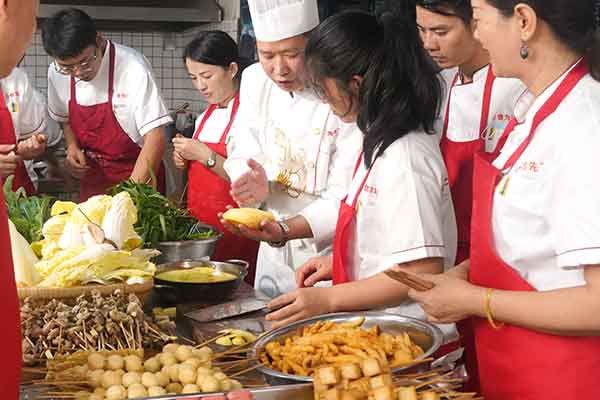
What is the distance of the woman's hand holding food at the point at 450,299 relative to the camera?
186 centimetres

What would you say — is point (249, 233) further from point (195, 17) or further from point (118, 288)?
point (195, 17)

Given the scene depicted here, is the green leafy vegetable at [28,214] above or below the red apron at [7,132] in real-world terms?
below

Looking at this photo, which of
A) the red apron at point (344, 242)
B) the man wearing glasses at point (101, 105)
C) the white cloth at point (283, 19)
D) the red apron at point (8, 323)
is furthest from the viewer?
the man wearing glasses at point (101, 105)

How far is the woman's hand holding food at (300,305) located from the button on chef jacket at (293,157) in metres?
0.77

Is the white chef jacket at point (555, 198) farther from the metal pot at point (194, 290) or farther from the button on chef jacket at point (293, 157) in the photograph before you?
the button on chef jacket at point (293, 157)

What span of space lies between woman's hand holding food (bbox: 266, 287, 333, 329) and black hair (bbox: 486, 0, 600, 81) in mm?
893

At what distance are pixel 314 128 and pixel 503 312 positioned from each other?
1647 mm

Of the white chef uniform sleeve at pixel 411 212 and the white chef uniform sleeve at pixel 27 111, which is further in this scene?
the white chef uniform sleeve at pixel 27 111

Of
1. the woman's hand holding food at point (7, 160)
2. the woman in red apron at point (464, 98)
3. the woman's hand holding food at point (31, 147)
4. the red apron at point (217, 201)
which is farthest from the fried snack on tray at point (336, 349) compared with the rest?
the woman's hand holding food at point (31, 147)

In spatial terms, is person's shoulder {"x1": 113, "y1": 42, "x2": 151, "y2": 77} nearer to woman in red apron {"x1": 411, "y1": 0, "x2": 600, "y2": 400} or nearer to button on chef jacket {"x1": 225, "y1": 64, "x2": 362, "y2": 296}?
button on chef jacket {"x1": 225, "y1": 64, "x2": 362, "y2": 296}

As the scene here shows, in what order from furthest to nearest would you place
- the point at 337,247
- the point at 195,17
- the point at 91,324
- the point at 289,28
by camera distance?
the point at 195,17, the point at 289,28, the point at 337,247, the point at 91,324

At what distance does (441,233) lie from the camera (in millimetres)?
2283

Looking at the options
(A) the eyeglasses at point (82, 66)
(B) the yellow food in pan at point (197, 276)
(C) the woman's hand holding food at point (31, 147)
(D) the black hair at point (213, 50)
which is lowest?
(B) the yellow food in pan at point (197, 276)

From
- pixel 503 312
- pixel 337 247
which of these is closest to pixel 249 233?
pixel 337 247
